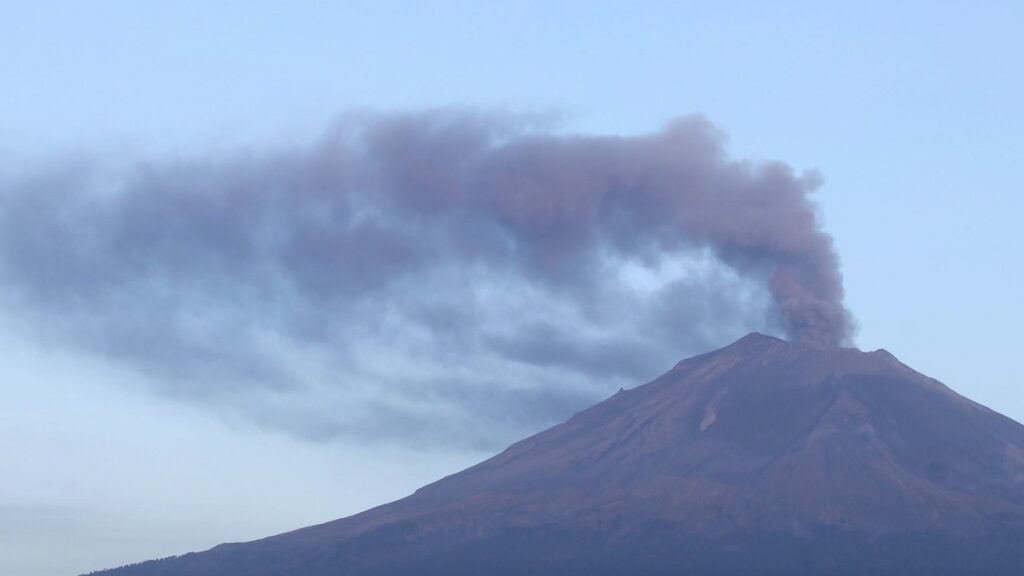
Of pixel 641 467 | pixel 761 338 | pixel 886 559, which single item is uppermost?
pixel 761 338

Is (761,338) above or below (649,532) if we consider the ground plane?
above

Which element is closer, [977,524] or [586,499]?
[977,524]

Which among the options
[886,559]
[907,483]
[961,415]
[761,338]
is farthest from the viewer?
[761,338]

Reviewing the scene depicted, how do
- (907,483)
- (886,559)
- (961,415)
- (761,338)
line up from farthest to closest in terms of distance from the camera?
(761,338)
(961,415)
(907,483)
(886,559)

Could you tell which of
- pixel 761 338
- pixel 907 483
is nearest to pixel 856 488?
pixel 907 483

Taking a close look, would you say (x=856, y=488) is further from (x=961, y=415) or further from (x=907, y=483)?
(x=961, y=415)

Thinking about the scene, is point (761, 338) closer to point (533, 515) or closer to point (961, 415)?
point (961, 415)
